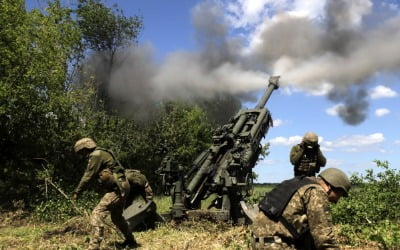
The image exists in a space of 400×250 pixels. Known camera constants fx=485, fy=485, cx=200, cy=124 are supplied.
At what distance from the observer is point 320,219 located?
3.82 metres

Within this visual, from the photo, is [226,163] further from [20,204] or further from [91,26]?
[91,26]

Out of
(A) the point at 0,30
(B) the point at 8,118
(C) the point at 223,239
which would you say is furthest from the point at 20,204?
(C) the point at 223,239

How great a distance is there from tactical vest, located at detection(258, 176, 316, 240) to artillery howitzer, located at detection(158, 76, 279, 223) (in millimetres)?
5403

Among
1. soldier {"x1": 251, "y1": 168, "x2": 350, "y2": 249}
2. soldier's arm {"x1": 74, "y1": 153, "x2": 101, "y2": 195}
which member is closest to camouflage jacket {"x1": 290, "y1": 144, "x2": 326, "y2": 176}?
soldier's arm {"x1": 74, "y1": 153, "x2": 101, "y2": 195}

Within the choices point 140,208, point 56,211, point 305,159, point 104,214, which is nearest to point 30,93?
point 56,211

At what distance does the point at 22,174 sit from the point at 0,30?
13.5ft

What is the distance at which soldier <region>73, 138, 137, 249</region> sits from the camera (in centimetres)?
693

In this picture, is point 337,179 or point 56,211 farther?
point 56,211

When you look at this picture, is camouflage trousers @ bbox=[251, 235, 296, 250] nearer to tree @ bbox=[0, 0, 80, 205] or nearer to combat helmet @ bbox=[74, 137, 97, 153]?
combat helmet @ bbox=[74, 137, 97, 153]

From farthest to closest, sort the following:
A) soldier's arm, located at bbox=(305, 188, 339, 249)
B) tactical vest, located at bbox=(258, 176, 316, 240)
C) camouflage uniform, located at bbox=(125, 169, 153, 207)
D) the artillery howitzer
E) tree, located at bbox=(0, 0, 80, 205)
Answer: tree, located at bbox=(0, 0, 80, 205), the artillery howitzer, camouflage uniform, located at bbox=(125, 169, 153, 207), tactical vest, located at bbox=(258, 176, 316, 240), soldier's arm, located at bbox=(305, 188, 339, 249)

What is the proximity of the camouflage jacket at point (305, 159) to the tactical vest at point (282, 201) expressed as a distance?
156 inches

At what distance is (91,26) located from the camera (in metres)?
19.9

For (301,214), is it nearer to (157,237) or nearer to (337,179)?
(337,179)

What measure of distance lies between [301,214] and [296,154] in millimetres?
4062
